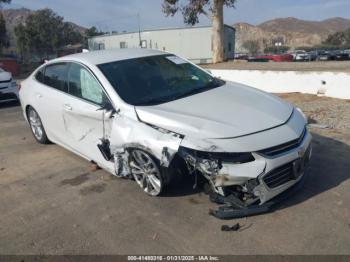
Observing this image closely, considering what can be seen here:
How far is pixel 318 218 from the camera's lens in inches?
135

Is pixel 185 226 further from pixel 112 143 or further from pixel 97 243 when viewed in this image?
pixel 112 143

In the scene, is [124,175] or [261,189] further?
[124,175]

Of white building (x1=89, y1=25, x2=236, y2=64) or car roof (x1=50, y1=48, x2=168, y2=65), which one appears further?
white building (x1=89, y1=25, x2=236, y2=64)

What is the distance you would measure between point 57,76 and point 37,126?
4.19ft

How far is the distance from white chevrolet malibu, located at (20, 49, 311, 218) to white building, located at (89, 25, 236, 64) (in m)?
41.4

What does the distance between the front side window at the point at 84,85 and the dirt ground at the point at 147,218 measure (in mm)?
1071

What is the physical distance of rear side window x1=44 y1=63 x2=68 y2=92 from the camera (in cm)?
510

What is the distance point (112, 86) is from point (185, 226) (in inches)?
73.9

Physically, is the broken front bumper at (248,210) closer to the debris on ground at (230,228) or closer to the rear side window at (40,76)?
the debris on ground at (230,228)

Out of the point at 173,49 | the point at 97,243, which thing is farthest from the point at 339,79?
the point at 173,49

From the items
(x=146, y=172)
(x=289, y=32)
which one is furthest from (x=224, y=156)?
(x=289, y=32)

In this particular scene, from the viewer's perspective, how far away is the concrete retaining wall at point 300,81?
866 cm

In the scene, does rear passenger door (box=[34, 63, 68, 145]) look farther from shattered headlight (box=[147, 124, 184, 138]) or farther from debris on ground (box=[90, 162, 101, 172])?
shattered headlight (box=[147, 124, 184, 138])

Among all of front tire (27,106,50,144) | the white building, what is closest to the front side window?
front tire (27,106,50,144)
